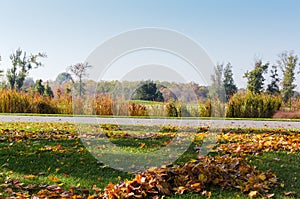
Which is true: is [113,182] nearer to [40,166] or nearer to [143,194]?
[143,194]

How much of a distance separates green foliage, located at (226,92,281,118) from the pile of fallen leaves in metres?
11.0

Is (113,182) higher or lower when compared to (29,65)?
lower

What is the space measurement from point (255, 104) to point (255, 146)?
32.9 ft

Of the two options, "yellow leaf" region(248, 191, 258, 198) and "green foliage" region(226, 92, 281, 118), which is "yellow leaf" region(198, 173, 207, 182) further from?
"green foliage" region(226, 92, 281, 118)

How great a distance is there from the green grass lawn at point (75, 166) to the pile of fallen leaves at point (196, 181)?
3.8 inches

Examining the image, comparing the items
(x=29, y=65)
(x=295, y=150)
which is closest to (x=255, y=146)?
(x=295, y=150)

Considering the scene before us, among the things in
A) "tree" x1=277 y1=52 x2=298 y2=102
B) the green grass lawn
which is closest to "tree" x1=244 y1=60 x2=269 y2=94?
"tree" x1=277 y1=52 x2=298 y2=102

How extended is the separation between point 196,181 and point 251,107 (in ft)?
39.0

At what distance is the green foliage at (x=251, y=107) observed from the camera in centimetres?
1508

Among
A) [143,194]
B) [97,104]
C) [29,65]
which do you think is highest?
[29,65]

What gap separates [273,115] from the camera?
15203 mm

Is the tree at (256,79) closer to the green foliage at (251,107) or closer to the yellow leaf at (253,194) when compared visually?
A: the green foliage at (251,107)

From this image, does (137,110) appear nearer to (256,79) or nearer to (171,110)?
(171,110)

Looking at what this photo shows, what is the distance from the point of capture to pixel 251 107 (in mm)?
15086
